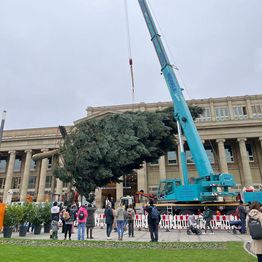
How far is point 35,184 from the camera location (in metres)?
52.4

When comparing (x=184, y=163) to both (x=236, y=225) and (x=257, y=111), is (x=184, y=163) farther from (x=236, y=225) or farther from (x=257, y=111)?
(x=257, y=111)

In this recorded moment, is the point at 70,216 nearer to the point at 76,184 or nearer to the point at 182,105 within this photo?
the point at 76,184

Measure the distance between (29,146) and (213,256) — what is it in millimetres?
48965

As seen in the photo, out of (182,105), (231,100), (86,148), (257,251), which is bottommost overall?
(257,251)

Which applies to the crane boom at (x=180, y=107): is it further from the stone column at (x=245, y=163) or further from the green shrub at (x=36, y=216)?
the stone column at (x=245, y=163)

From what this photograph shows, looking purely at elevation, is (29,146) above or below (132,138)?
above

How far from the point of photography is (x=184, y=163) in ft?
59.8

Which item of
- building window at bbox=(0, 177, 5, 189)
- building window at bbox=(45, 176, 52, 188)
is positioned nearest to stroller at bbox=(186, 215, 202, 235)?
building window at bbox=(45, 176, 52, 188)

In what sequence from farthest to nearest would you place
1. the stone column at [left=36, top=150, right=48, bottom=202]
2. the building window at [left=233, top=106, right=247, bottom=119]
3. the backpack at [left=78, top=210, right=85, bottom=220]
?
the building window at [left=233, top=106, right=247, bottom=119] < the stone column at [left=36, top=150, right=48, bottom=202] < the backpack at [left=78, top=210, right=85, bottom=220]

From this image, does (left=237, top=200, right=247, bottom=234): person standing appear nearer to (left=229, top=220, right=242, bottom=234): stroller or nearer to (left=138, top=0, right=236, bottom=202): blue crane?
(left=229, top=220, right=242, bottom=234): stroller

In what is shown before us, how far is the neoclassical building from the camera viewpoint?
143 ft

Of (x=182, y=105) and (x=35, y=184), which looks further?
(x=35, y=184)

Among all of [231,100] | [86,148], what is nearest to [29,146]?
[86,148]

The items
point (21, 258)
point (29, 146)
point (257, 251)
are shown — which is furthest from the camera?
point (29, 146)
